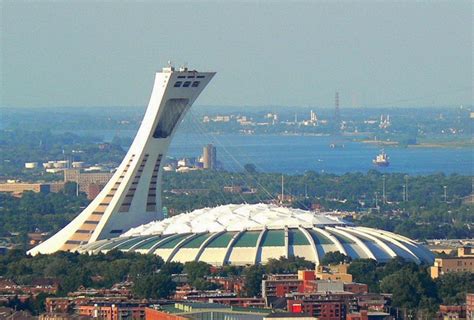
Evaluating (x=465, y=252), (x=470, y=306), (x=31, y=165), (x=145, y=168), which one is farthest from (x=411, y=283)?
(x=31, y=165)

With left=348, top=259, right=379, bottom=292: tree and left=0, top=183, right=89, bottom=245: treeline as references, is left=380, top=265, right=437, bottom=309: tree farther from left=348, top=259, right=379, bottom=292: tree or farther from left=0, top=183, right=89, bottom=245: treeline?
left=0, top=183, right=89, bottom=245: treeline

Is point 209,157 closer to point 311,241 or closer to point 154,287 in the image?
point 311,241

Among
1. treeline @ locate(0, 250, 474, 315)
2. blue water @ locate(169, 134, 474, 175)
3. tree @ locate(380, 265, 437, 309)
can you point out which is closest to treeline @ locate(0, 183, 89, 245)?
treeline @ locate(0, 250, 474, 315)

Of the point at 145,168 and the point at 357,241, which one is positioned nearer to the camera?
the point at 357,241

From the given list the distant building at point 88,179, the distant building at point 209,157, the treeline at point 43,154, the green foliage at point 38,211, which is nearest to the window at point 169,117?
the green foliage at point 38,211

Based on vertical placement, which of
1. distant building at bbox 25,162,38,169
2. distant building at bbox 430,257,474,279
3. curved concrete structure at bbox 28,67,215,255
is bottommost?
distant building at bbox 430,257,474,279

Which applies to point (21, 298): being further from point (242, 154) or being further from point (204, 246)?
point (242, 154)
